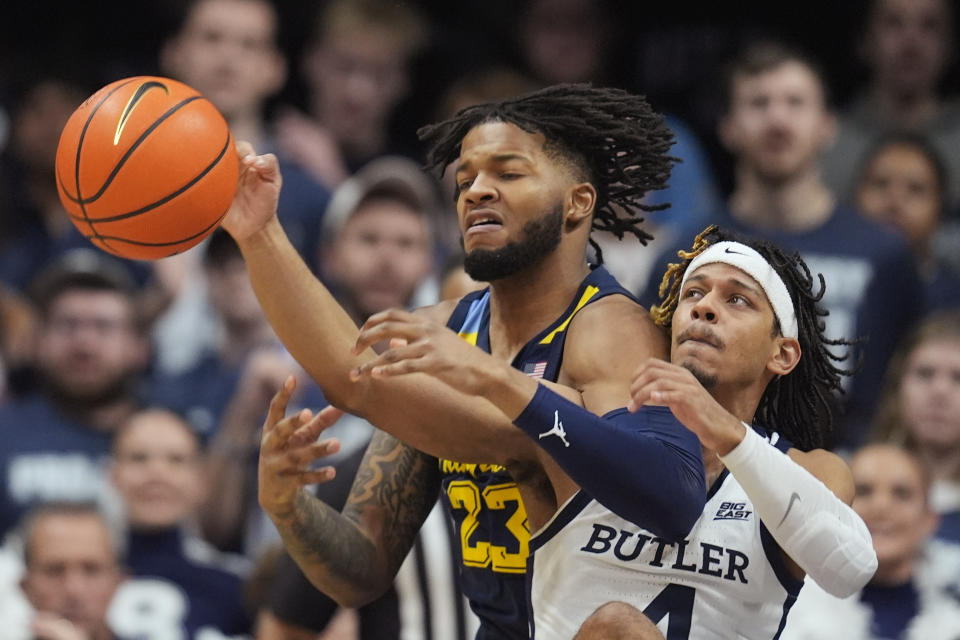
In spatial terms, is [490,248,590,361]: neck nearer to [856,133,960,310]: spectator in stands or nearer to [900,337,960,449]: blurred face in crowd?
[900,337,960,449]: blurred face in crowd

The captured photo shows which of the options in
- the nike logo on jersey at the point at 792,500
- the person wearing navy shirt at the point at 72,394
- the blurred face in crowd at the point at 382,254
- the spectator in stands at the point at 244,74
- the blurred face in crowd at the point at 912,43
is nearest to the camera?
the nike logo on jersey at the point at 792,500

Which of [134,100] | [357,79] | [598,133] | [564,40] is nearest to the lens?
[134,100]

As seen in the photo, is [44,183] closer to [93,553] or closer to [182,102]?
[93,553]

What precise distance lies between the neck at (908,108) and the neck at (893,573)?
3028 millimetres

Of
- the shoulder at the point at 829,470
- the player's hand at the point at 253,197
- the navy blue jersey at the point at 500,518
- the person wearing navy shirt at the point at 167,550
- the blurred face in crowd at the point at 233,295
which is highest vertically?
the player's hand at the point at 253,197

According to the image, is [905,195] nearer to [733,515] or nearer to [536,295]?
[536,295]

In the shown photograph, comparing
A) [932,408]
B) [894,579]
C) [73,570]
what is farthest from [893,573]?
[73,570]

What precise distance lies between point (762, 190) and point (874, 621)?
2.14 meters

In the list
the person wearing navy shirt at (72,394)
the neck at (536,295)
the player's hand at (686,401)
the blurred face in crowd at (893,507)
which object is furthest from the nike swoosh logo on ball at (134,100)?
the person wearing navy shirt at (72,394)

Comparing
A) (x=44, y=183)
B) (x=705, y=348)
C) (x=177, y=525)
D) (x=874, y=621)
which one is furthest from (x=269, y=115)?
(x=705, y=348)

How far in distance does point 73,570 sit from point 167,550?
1.83ft

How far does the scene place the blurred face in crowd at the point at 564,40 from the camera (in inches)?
355

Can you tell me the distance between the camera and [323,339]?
4.32 meters

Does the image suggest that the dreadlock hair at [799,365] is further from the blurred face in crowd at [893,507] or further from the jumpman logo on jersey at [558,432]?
the blurred face in crowd at [893,507]
